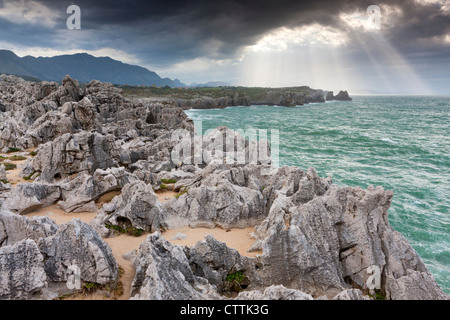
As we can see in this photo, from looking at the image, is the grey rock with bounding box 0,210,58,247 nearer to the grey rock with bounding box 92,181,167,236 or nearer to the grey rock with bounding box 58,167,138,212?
the grey rock with bounding box 92,181,167,236

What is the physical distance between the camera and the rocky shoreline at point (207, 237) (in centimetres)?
855

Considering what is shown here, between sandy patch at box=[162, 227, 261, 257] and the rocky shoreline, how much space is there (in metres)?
0.37

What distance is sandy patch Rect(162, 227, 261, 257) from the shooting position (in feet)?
44.3

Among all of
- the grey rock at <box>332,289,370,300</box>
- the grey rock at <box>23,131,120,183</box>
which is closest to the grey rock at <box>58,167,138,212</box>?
the grey rock at <box>23,131,120,183</box>

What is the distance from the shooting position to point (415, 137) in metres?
58.3

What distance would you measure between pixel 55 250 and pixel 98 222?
4777 millimetres

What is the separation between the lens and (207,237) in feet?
35.3

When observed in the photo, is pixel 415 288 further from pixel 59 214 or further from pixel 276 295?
pixel 59 214

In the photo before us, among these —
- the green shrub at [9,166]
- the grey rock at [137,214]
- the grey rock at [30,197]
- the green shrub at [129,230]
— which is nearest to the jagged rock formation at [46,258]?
the green shrub at [129,230]

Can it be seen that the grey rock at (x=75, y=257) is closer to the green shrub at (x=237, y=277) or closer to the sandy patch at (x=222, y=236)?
the green shrub at (x=237, y=277)

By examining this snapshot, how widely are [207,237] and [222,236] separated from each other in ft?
12.5

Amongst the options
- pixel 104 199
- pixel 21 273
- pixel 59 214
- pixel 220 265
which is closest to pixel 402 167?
pixel 220 265
